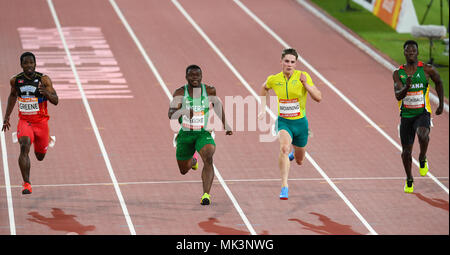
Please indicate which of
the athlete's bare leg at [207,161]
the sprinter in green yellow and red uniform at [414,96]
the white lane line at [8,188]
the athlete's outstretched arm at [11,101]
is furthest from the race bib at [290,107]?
the white lane line at [8,188]

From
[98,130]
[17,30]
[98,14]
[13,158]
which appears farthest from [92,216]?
[98,14]

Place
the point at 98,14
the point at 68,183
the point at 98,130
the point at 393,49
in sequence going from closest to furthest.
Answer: the point at 68,183 < the point at 98,130 < the point at 393,49 < the point at 98,14

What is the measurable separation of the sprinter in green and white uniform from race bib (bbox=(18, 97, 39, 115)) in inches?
72.8

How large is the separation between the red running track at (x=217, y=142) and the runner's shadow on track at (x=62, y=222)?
0.08ft

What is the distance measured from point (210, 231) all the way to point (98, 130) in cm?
575

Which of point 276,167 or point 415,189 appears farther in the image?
point 276,167

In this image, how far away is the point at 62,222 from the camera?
12.2 meters

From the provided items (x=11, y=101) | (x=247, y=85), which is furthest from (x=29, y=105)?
(x=247, y=85)

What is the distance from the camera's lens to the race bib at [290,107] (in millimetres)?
12359

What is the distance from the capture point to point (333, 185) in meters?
14.4

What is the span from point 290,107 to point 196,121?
128 centimetres

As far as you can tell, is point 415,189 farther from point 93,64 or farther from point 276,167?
point 93,64

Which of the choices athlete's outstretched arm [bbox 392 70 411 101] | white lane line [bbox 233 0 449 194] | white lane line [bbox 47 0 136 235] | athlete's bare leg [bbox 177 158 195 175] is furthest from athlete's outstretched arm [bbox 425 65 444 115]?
white lane line [bbox 47 0 136 235]

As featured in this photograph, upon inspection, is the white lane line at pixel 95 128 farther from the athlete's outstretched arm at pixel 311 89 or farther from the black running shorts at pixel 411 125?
the black running shorts at pixel 411 125
